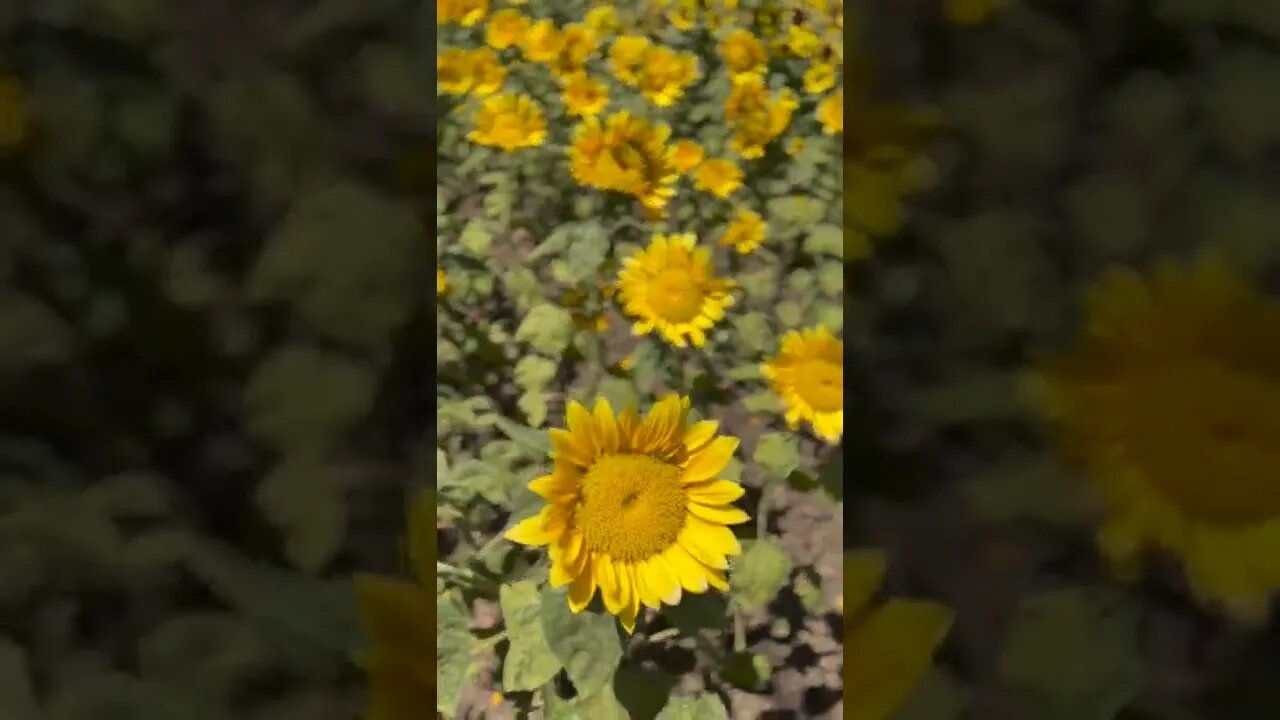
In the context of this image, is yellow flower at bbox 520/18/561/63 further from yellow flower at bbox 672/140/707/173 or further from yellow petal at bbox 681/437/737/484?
yellow petal at bbox 681/437/737/484

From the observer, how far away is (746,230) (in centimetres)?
73

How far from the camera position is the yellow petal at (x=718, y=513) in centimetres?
63

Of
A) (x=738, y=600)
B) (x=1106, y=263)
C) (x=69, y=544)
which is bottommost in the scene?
(x=738, y=600)

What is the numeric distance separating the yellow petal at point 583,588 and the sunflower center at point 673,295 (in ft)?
0.61

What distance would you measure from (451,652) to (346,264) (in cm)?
34

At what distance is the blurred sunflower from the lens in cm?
37

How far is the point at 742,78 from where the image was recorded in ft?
2.50

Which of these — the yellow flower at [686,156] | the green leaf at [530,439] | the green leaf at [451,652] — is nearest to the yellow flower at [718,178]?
the yellow flower at [686,156]

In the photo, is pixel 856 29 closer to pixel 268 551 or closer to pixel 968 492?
pixel 968 492

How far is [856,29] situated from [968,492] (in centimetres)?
18

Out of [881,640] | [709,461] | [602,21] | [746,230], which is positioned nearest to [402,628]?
[881,640]

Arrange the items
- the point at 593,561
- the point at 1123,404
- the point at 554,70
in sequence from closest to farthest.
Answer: the point at 1123,404, the point at 593,561, the point at 554,70

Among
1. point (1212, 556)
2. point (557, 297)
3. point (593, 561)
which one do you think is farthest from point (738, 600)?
point (1212, 556)

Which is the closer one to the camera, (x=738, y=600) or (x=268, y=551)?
(x=268, y=551)
